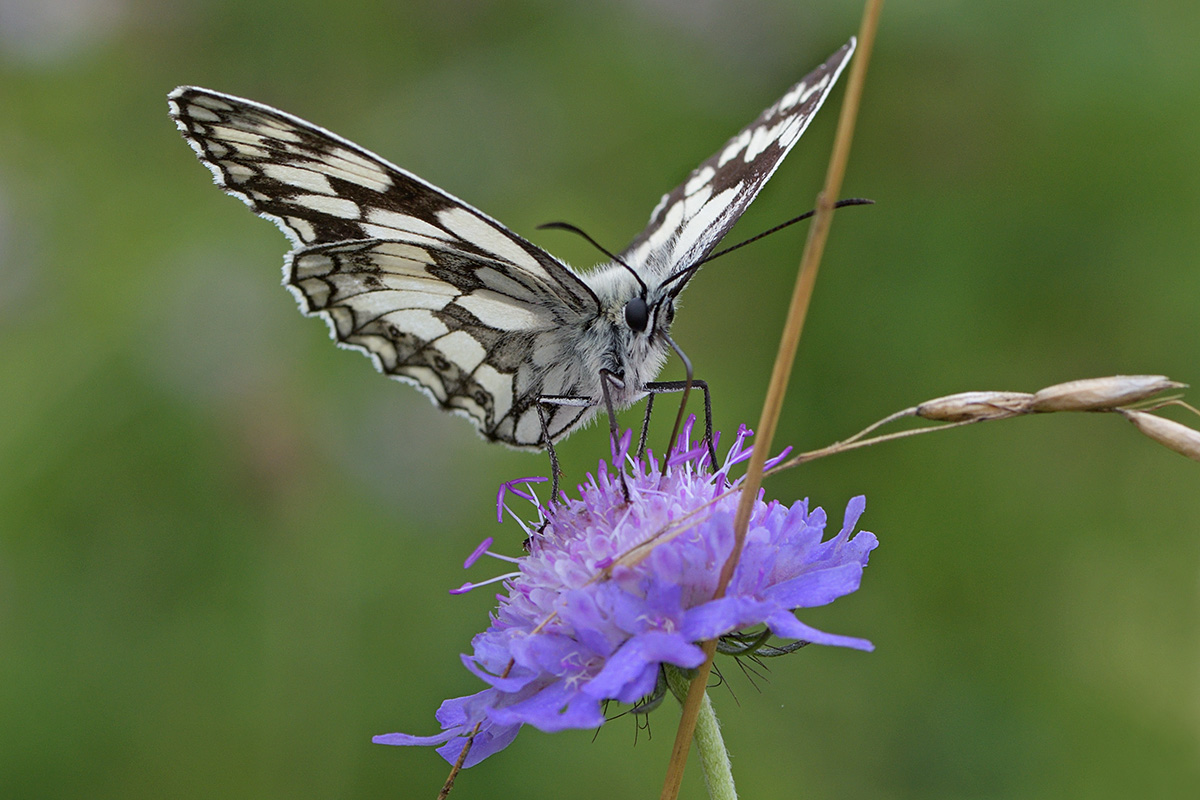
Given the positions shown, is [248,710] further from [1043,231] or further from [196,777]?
[1043,231]

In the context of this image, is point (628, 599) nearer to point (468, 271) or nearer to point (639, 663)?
point (639, 663)

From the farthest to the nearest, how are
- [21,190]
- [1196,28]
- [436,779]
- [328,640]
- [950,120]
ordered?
[21,190] < [950,120] < [1196,28] < [328,640] < [436,779]

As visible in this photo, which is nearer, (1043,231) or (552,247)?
(1043,231)

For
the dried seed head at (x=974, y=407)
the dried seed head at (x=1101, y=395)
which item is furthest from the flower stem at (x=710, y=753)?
the dried seed head at (x=1101, y=395)

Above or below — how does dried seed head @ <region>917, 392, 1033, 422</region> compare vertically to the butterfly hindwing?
below

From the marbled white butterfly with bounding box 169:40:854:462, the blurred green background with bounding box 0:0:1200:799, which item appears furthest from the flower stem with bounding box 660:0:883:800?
the blurred green background with bounding box 0:0:1200:799

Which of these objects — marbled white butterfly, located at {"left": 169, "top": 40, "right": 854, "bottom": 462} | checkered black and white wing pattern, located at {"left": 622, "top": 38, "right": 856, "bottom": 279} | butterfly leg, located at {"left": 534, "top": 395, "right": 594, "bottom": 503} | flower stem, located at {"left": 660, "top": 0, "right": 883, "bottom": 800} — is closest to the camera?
flower stem, located at {"left": 660, "top": 0, "right": 883, "bottom": 800}

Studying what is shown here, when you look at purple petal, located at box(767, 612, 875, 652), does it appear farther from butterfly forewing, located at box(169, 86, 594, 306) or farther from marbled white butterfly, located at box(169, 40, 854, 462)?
butterfly forewing, located at box(169, 86, 594, 306)

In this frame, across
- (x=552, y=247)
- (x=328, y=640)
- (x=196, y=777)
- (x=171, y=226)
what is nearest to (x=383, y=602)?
(x=328, y=640)
